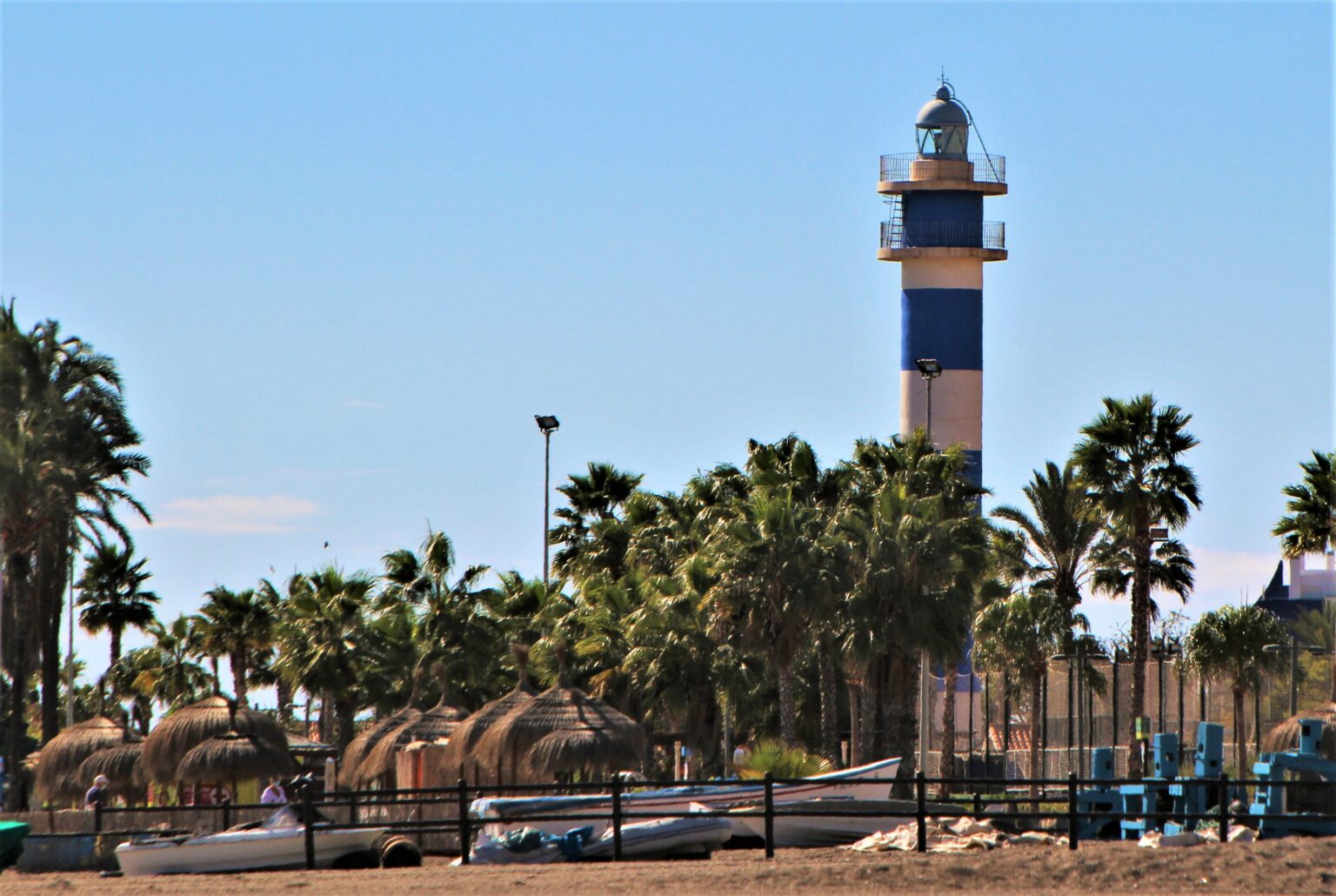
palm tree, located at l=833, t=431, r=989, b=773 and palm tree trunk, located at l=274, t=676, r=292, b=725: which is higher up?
palm tree, located at l=833, t=431, r=989, b=773

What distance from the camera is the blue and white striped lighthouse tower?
65625 millimetres

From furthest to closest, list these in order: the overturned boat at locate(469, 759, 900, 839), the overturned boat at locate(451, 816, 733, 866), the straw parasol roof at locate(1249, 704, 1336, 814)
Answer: the straw parasol roof at locate(1249, 704, 1336, 814), the overturned boat at locate(469, 759, 900, 839), the overturned boat at locate(451, 816, 733, 866)

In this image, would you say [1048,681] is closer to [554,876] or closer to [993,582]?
[993,582]

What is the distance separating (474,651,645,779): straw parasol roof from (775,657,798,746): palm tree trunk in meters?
6.65

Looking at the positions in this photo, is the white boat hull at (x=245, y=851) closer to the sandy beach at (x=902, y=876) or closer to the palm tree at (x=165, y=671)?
the sandy beach at (x=902, y=876)

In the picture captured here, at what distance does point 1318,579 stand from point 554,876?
261 feet

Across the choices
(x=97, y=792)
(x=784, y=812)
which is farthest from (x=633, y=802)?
(x=97, y=792)

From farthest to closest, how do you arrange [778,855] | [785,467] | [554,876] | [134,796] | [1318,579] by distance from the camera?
[1318,579] < [785,467] < [134,796] < [778,855] < [554,876]

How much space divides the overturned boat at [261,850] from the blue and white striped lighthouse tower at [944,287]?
4025cm

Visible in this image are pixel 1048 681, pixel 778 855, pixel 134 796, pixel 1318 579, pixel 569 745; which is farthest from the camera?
pixel 1318 579

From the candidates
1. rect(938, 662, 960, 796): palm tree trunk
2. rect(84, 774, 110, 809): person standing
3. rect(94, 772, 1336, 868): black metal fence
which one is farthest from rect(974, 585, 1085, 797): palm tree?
rect(94, 772, 1336, 868): black metal fence

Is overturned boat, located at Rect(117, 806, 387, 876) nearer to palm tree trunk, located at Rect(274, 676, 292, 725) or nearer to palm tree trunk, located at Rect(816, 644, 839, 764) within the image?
palm tree trunk, located at Rect(816, 644, 839, 764)

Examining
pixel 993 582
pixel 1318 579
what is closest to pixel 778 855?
pixel 993 582

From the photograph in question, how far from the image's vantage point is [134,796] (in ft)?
156
